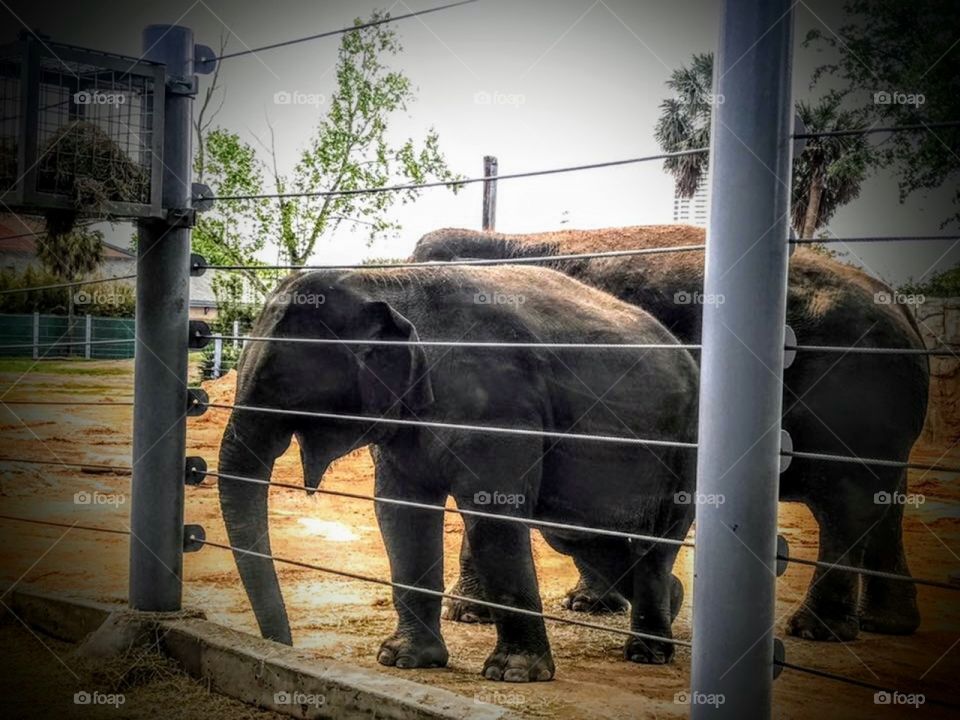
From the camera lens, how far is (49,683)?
12.4ft

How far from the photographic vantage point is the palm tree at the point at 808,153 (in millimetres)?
22109

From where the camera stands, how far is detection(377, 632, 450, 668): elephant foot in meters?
5.19

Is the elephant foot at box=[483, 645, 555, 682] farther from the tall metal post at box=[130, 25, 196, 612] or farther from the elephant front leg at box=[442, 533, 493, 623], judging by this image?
the tall metal post at box=[130, 25, 196, 612]

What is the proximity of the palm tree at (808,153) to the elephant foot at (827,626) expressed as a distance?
46.0 ft

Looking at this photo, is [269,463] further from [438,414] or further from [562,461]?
[562,461]

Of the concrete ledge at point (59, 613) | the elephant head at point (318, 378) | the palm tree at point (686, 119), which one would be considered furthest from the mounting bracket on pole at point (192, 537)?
the palm tree at point (686, 119)

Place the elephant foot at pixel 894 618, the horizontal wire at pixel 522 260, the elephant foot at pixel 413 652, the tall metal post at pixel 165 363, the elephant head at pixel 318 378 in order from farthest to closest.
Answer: the elephant foot at pixel 894 618 < the elephant foot at pixel 413 652 < the elephant head at pixel 318 378 < the tall metal post at pixel 165 363 < the horizontal wire at pixel 522 260

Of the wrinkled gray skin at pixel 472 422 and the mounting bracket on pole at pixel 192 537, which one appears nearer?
the mounting bracket on pole at pixel 192 537

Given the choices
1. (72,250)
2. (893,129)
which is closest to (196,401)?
(72,250)

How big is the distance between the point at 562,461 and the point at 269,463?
157cm

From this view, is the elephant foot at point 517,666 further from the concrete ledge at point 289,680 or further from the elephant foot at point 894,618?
the elephant foot at point 894,618

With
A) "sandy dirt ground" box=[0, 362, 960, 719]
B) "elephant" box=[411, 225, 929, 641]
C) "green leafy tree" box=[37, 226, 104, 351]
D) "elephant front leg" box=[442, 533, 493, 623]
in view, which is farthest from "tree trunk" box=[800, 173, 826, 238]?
"green leafy tree" box=[37, 226, 104, 351]

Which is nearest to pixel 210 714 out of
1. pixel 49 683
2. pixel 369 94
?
pixel 49 683

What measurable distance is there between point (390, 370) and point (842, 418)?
294cm
